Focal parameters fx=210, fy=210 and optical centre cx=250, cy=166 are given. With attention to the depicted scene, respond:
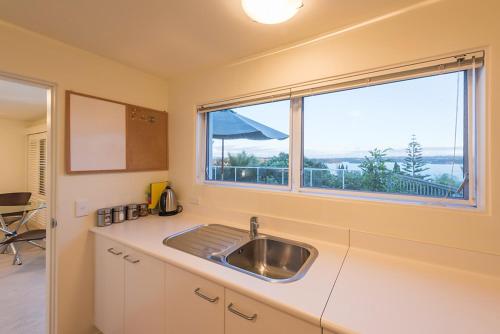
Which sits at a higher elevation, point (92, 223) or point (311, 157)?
point (311, 157)

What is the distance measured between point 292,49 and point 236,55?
435mm

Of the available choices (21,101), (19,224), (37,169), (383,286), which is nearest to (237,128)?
(383,286)

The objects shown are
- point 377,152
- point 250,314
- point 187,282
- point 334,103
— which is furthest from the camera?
point 334,103

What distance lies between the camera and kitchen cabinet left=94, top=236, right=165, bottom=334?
3.84ft

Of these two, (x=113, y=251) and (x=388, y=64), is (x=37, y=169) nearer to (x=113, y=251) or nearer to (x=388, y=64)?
(x=113, y=251)

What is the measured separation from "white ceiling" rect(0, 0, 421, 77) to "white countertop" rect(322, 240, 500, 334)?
1.33 m

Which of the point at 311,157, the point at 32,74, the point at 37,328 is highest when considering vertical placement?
the point at 32,74

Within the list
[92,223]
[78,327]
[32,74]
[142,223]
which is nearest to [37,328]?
[78,327]

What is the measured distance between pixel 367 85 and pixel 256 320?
1.33 meters

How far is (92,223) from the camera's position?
5.21 feet

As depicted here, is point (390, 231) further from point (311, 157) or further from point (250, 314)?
point (250, 314)

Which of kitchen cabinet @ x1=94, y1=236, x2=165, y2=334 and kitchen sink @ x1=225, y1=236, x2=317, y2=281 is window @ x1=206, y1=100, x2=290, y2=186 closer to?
kitchen sink @ x1=225, y1=236, x2=317, y2=281

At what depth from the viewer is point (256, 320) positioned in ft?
2.73

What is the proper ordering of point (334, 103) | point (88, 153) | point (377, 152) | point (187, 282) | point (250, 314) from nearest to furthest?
1. point (250, 314)
2. point (187, 282)
3. point (377, 152)
4. point (334, 103)
5. point (88, 153)
